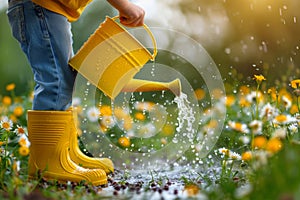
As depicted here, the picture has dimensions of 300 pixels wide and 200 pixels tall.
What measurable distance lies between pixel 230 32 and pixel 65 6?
3.19m

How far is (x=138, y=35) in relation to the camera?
13.1ft

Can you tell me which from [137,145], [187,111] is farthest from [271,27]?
[187,111]

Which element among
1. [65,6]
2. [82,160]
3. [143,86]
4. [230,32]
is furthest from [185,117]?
[230,32]

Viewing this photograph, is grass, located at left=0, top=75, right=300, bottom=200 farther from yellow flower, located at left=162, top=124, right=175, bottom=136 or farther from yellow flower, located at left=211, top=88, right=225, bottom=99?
yellow flower, located at left=211, top=88, right=225, bottom=99

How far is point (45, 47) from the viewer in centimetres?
205

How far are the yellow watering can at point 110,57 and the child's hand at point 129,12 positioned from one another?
5 cm

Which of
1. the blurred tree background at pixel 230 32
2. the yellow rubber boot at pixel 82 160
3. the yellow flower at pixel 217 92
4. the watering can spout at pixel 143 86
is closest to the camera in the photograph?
the watering can spout at pixel 143 86

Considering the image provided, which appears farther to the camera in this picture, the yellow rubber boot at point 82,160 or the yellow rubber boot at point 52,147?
the yellow rubber boot at point 82,160

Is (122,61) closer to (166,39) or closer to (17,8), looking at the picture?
(17,8)

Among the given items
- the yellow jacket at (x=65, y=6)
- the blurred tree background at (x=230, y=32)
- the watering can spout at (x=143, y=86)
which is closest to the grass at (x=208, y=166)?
the watering can spout at (x=143, y=86)

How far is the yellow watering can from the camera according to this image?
6.83 ft

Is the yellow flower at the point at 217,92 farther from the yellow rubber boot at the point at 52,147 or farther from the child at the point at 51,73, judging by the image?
the yellow rubber boot at the point at 52,147

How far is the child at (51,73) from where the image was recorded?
2.05 m

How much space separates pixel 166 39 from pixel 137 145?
144 cm
